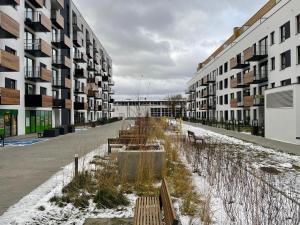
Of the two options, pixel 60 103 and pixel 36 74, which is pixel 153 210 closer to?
pixel 36 74

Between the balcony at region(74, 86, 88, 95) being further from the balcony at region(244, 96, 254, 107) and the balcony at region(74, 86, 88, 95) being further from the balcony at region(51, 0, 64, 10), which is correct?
the balcony at region(244, 96, 254, 107)

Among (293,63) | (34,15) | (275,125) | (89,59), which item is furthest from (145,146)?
(89,59)

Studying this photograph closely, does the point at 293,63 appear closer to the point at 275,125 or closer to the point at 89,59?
the point at 275,125

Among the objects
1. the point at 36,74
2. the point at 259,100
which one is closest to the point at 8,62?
the point at 36,74

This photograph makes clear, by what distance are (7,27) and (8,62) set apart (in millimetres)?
2502

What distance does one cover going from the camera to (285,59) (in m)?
30.7

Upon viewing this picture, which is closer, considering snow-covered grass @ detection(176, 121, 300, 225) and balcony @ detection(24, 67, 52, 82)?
snow-covered grass @ detection(176, 121, 300, 225)

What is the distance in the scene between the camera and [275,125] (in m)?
21.6

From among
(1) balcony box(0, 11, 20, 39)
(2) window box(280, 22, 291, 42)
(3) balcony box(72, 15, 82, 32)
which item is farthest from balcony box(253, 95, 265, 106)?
(3) balcony box(72, 15, 82, 32)

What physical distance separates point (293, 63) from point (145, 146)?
23198 millimetres

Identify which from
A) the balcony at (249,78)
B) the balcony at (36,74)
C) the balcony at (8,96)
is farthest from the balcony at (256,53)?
the balcony at (8,96)

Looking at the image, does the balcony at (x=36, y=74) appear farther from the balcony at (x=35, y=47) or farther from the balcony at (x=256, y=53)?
the balcony at (x=256, y=53)

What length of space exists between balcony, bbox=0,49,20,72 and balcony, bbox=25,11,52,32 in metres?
6.72

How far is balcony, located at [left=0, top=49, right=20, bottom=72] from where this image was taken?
22.0 meters
